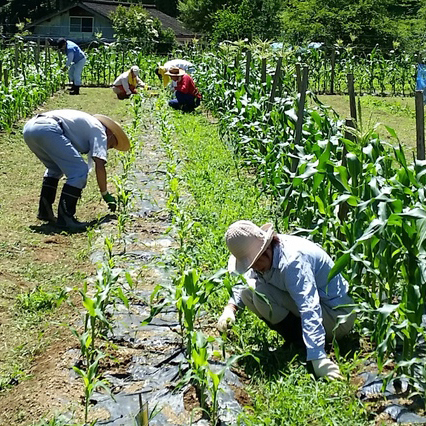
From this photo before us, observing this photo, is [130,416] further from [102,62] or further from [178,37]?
[178,37]

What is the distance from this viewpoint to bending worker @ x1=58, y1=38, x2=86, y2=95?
716 inches

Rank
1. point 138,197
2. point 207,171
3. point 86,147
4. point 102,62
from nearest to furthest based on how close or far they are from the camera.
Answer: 1. point 86,147
2. point 138,197
3. point 207,171
4. point 102,62

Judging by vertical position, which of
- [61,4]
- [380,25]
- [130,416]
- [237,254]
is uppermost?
[61,4]

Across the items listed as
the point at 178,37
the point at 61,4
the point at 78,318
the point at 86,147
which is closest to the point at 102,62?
the point at 86,147

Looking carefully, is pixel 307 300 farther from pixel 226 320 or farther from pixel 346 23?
pixel 346 23

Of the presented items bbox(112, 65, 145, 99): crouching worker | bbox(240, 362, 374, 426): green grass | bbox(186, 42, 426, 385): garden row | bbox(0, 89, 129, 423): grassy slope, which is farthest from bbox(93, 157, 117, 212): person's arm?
bbox(112, 65, 145, 99): crouching worker

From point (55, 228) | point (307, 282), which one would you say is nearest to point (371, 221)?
point (307, 282)

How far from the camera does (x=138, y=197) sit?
7.87 m

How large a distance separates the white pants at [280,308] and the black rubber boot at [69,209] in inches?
122

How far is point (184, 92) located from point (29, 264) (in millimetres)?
9256

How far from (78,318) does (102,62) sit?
63.0 feet

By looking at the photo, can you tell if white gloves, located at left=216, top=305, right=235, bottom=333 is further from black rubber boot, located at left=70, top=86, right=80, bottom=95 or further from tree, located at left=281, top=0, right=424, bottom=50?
tree, located at left=281, top=0, right=424, bottom=50

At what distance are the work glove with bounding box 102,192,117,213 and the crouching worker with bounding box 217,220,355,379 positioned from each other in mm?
2995

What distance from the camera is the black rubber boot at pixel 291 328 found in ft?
13.5
